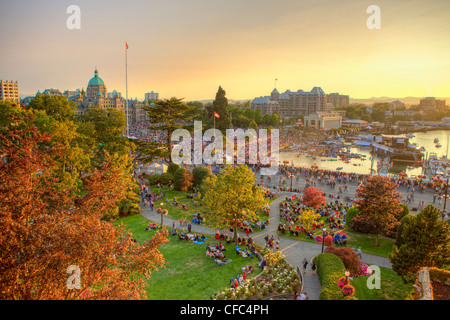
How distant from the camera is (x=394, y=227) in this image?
82.0ft

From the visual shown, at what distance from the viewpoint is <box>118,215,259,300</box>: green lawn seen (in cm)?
1695

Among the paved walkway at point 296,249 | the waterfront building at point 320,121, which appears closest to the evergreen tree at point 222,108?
the paved walkway at point 296,249

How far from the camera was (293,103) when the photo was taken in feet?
602

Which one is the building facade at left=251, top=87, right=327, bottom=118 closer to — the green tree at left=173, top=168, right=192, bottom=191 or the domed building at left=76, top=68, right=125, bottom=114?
the domed building at left=76, top=68, right=125, bottom=114

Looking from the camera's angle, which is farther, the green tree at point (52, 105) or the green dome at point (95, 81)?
the green dome at point (95, 81)

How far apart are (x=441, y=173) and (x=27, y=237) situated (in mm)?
62710

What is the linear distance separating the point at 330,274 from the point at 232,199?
8527 mm

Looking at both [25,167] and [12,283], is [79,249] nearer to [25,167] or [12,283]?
[12,283]

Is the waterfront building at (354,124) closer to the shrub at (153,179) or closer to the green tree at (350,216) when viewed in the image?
the shrub at (153,179)

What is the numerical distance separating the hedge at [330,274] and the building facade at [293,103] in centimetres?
15126

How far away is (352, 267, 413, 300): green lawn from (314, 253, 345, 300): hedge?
142 cm

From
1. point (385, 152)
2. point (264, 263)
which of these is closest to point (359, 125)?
point (385, 152)

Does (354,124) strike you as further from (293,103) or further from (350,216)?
(350,216)

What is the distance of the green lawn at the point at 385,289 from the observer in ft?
55.1
